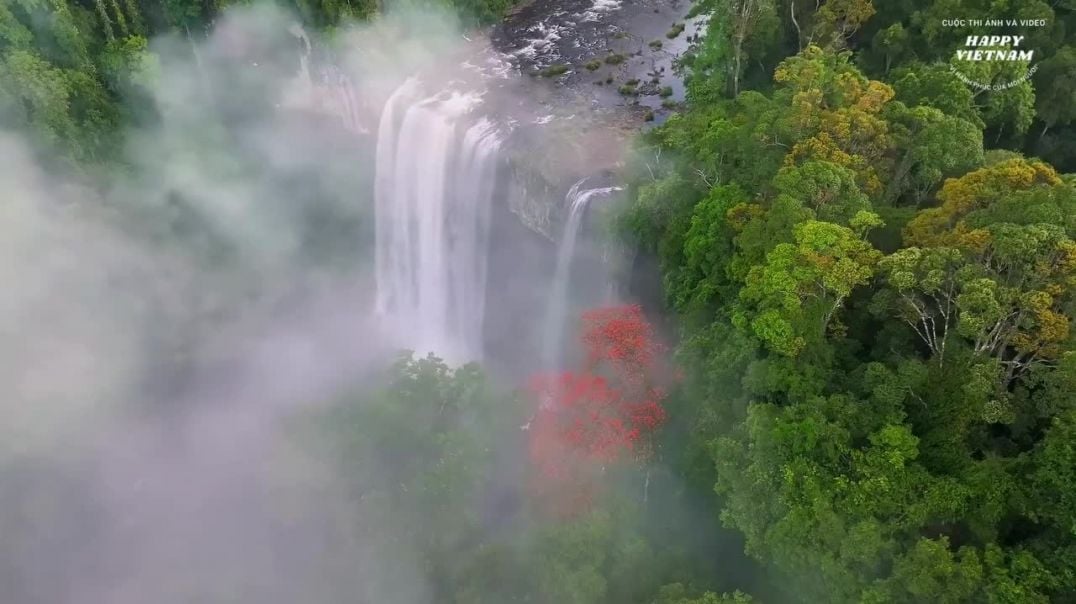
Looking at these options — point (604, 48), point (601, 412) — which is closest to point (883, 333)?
point (601, 412)

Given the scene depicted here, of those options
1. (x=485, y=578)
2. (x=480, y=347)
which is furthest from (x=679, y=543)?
(x=480, y=347)

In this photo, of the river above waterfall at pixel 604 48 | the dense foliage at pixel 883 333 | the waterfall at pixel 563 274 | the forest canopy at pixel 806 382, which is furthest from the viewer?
the river above waterfall at pixel 604 48

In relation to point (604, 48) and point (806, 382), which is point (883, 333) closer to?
point (806, 382)

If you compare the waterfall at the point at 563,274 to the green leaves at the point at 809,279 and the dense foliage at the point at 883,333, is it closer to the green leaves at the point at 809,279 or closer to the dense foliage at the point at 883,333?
the dense foliage at the point at 883,333

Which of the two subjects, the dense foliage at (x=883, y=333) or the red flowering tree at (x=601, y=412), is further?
the red flowering tree at (x=601, y=412)

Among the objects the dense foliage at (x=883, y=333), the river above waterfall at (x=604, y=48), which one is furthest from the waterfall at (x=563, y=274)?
the river above waterfall at (x=604, y=48)

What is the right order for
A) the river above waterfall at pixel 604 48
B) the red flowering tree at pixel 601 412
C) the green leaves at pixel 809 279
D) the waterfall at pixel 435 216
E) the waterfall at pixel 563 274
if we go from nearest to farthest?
the green leaves at pixel 809 279 → the red flowering tree at pixel 601 412 → the waterfall at pixel 563 274 → the waterfall at pixel 435 216 → the river above waterfall at pixel 604 48

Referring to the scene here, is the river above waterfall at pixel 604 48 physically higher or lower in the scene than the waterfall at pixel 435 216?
higher
